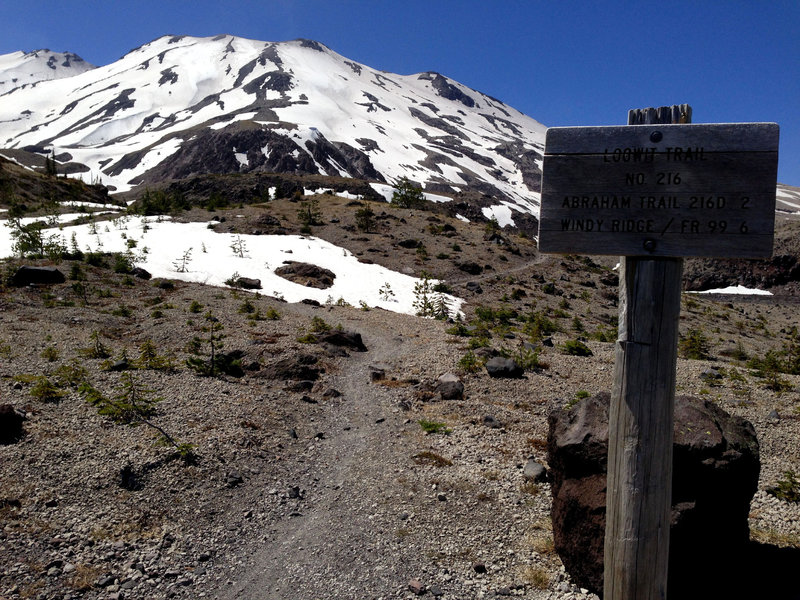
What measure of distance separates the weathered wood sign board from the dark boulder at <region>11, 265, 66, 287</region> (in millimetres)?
23276

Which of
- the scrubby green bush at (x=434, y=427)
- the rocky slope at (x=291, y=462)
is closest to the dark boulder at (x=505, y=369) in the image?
the rocky slope at (x=291, y=462)

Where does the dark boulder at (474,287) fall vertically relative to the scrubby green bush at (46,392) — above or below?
above

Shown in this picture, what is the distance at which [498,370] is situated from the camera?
13.9m

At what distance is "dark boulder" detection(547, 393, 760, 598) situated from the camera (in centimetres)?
552

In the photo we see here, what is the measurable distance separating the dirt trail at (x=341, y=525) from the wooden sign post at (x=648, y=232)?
352 cm

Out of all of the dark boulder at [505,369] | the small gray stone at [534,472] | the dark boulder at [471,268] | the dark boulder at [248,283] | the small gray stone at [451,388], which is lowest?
the small gray stone at [534,472]

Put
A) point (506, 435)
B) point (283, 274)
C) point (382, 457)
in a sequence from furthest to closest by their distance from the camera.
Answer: point (283, 274) < point (506, 435) < point (382, 457)

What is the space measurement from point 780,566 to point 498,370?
8.16 meters

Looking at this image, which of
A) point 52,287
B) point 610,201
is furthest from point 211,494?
point 52,287

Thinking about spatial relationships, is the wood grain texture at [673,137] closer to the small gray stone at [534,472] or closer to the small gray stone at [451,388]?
the small gray stone at [534,472]

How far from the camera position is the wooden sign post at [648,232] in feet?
10.7

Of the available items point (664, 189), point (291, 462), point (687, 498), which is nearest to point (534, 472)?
point (687, 498)

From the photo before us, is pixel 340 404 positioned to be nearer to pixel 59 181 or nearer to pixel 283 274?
pixel 283 274

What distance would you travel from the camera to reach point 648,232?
11.2 feet
